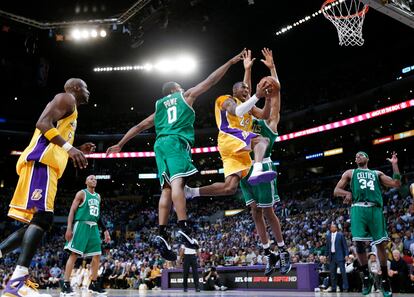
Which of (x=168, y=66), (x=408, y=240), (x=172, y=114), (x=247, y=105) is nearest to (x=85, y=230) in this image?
(x=172, y=114)

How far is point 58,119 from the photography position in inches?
184

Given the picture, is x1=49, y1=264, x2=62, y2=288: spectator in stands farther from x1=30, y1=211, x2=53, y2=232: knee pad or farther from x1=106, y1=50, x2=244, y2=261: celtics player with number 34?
x1=30, y1=211, x2=53, y2=232: knee pad

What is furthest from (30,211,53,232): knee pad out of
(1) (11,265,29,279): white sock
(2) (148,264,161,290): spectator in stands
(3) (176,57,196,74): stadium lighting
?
(3) (176,57,196,74): stadium lighting

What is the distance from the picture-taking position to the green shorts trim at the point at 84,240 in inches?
324

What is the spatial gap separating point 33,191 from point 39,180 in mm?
125

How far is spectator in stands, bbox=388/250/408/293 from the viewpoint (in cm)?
1031

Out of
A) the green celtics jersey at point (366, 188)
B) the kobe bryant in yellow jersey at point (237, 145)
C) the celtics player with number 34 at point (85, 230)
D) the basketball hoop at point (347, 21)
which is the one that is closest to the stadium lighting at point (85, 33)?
the basketball hoop at point (347, 21)

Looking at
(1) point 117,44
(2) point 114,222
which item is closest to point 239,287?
(1) point 117,44

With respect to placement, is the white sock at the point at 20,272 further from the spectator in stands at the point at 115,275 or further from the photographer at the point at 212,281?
the spectator in stands at the point at 115,275

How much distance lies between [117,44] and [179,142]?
2359 centimetres

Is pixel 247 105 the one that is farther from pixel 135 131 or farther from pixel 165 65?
pixel 165 65

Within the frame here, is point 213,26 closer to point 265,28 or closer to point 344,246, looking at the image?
point 265,28

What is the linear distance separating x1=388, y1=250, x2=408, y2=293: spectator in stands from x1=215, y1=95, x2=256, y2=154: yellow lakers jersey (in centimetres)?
635

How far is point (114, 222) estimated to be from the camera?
33562 mm
